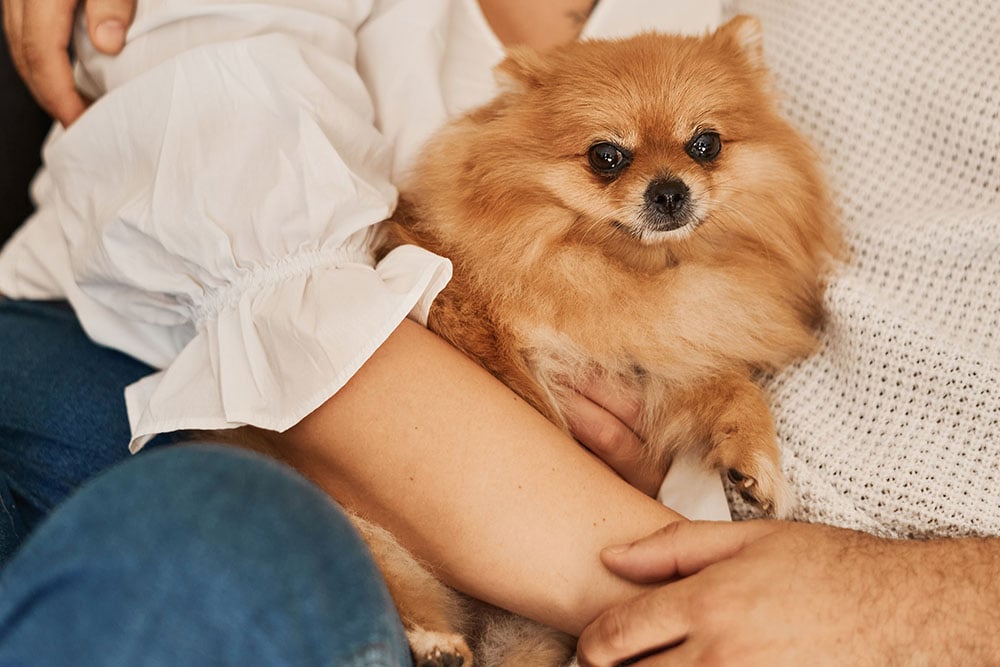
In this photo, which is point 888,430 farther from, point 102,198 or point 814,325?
point 102,198

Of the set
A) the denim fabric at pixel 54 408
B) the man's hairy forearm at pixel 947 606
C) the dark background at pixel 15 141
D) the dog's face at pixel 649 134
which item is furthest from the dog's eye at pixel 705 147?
the dark background at pixel 15 141

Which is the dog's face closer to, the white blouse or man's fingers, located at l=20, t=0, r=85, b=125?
the white blouse

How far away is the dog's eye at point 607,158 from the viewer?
1284mm

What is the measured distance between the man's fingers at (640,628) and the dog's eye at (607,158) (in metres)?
0.65

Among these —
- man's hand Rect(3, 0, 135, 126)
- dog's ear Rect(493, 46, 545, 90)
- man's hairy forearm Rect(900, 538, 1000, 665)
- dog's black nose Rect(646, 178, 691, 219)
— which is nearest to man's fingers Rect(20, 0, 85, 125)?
man's hand Rect(3, 0, 135, 126)

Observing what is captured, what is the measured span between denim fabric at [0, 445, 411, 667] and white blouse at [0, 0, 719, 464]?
32 cm

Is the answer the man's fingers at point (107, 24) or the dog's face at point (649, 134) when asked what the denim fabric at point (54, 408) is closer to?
the man's fingers at point (107, 24)

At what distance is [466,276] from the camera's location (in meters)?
1.32

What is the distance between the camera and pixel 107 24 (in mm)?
1255

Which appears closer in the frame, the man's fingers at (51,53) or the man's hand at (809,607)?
the man's hand at (809,607)

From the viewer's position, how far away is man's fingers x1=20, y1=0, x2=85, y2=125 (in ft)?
4.35

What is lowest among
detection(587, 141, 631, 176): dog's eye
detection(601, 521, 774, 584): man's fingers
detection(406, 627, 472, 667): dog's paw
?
detection(406, 627, 472, 667): dog's paw

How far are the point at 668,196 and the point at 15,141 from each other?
1334mm

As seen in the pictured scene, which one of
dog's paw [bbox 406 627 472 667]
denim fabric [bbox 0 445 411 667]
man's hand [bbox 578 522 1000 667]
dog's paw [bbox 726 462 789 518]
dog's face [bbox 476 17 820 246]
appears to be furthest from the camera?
dog's face [bbox 476 17 820 246]
